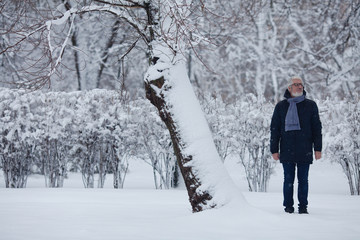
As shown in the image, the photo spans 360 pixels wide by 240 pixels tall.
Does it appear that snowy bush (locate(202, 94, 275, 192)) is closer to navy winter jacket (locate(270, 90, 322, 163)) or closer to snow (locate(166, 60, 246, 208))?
navy winter jacket (locate(270, 90, 322, 163))

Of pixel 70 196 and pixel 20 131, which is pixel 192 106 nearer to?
pixel 70 196

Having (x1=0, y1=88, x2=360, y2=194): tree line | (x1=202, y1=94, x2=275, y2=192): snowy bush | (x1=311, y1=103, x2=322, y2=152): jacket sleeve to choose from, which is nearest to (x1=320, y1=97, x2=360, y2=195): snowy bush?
(x1=0, y1=88, x2=360, y2=194): tree line

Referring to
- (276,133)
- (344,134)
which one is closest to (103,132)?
(276,133)

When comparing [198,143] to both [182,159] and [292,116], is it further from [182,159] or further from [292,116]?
[292,116]

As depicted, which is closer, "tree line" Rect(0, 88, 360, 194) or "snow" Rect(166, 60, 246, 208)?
"snow" Rect(166, 60, 246, 208)

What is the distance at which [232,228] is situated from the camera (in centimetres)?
402

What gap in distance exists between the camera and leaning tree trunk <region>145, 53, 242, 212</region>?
4645 mm

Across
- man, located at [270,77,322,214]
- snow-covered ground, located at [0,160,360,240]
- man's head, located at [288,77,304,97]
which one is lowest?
snow-covered ground, located at [0,160,360,240]

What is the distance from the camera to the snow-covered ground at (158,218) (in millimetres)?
3764

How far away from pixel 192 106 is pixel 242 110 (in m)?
3.60

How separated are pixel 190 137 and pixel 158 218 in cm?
101

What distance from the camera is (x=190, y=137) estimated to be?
478 centimetres

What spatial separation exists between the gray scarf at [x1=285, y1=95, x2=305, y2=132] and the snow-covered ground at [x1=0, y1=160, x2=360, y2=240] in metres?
1.05

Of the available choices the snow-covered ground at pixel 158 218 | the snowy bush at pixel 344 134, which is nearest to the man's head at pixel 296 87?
the snow-covered ground at pixel 158 218
